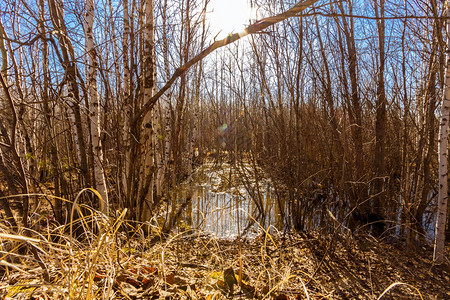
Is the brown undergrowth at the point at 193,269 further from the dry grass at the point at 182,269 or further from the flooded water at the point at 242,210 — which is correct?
the flooded water at the point at 242,210

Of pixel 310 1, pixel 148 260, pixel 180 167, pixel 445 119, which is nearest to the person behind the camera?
pixel 310 1

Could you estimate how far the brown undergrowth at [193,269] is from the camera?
1.28 m

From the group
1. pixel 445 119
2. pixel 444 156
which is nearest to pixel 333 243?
pixel 444 156

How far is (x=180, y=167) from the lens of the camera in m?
7.64

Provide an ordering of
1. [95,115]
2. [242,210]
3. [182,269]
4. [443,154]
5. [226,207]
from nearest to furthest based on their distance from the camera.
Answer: [182,269] < [443,154] < [242,210] < [95,115] < [226,207]

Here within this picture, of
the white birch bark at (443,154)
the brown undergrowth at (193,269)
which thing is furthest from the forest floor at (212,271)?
the white birch bark at (443,154)

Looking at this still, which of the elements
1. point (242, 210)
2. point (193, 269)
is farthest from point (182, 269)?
point (242, 210)

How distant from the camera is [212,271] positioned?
1.88 meters

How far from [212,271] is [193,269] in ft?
1.09

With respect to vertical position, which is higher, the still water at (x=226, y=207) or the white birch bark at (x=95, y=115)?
the white birch bark at (x=95, y=115)

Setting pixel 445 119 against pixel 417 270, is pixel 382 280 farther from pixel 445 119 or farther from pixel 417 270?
pixel 445 119

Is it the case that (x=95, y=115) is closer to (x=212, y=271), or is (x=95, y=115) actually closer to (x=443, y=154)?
(x=212, y=271)

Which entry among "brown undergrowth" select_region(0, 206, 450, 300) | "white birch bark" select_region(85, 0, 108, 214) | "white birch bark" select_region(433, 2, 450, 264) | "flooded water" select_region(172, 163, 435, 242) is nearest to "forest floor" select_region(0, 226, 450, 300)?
"brown undergrowth" select_region(0, 206, 450, 300)

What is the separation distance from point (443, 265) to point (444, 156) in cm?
124
